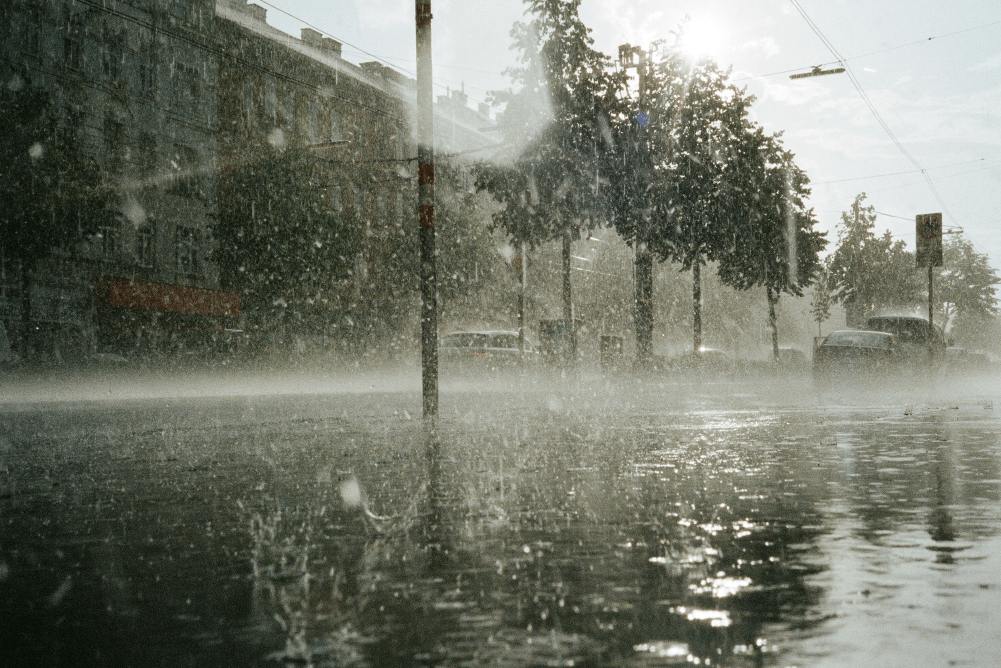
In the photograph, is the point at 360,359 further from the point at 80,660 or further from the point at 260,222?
the point at 80,660

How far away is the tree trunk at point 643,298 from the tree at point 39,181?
15.5 m

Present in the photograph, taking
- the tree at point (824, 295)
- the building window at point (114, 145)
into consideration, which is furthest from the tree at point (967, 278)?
the building window at point (114, 145)

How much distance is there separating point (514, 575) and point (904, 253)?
52702mm

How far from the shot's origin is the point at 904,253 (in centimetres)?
5306

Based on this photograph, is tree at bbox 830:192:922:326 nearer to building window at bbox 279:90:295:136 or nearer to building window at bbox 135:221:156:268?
building window at bbox 279:90:295:136

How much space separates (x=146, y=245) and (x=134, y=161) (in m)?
3.01

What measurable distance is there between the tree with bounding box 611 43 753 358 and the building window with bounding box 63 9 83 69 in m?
19.9

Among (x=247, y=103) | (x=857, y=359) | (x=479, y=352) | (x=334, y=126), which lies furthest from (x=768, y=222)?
(x=334, y=126)

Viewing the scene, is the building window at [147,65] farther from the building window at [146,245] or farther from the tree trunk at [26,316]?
the tree trunk at [26,316]

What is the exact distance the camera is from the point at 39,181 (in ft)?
96.6

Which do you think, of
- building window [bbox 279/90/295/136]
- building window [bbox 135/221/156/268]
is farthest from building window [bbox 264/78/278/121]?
building window [bbox 135/221/156/268]

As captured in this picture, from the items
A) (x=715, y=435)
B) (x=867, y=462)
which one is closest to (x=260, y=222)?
(x=715, y=435)

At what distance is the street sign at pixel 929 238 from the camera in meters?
28.0

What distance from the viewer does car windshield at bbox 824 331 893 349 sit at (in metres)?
25.2
